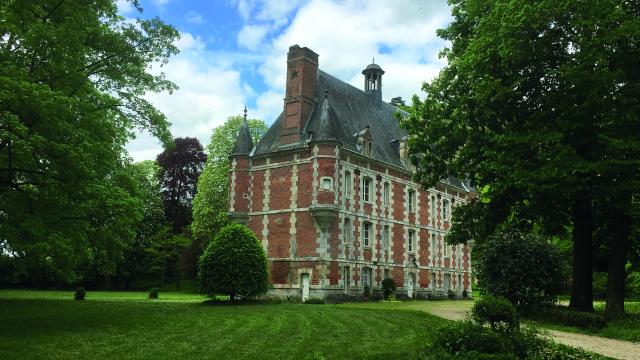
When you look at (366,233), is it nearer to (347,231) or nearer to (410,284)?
(347,231)

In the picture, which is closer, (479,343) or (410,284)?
(479,343)

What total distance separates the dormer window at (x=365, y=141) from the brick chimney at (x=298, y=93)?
11.3 feet

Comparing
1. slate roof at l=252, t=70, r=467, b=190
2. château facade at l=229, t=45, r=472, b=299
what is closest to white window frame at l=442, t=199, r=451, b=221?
château facade at l=229, t=45, r=472, b=299

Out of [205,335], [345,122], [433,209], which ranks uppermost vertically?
[345,122]

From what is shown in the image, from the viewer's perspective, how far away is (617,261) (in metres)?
19.7

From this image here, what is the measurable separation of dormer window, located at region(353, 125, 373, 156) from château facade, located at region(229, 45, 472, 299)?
0.07 metres

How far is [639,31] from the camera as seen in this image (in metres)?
17.0

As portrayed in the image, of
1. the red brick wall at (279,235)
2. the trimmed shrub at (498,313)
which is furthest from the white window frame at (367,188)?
the trimmed shrub at (498,313)

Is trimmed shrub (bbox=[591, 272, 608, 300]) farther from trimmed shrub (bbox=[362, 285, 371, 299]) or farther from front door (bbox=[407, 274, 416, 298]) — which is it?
trimmed shrub (bbox=[362, 285, 371, 299])

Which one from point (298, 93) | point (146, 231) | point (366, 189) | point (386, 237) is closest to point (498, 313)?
point (366, 189)

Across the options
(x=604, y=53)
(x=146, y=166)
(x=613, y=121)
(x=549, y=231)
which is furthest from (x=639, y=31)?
(x=146, y=166)

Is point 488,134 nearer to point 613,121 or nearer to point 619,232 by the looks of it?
point 613,121

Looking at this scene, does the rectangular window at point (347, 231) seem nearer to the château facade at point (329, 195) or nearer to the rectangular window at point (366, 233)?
the château facade at point (329, 195)

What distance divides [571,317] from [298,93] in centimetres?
2152
